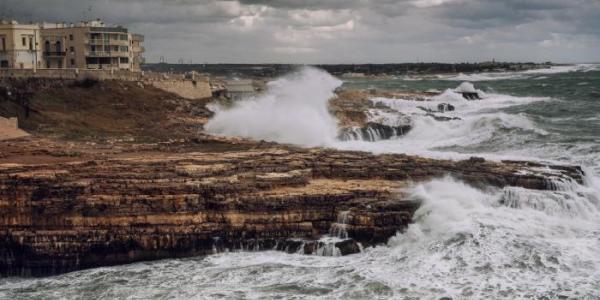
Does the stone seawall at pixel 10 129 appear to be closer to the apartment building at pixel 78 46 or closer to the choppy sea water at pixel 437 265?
the choppy sea water at pixel 437 265

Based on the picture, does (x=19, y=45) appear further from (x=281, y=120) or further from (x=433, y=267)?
(x=433, y=267)

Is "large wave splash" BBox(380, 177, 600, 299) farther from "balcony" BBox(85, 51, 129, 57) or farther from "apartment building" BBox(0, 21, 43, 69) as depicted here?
"balcony" BBox(85, 51, 129, 57)

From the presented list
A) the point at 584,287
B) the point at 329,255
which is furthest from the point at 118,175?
the point at 584,287

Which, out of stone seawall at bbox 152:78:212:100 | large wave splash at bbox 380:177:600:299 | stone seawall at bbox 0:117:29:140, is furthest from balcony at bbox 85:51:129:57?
large wave splash at bbox 380:177:600:299

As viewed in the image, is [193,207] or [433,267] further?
[193,207]

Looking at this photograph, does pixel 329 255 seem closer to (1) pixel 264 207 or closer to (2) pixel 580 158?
(1) pixel 264 207

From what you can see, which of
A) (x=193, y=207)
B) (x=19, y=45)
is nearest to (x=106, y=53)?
(x=19, y=45)
